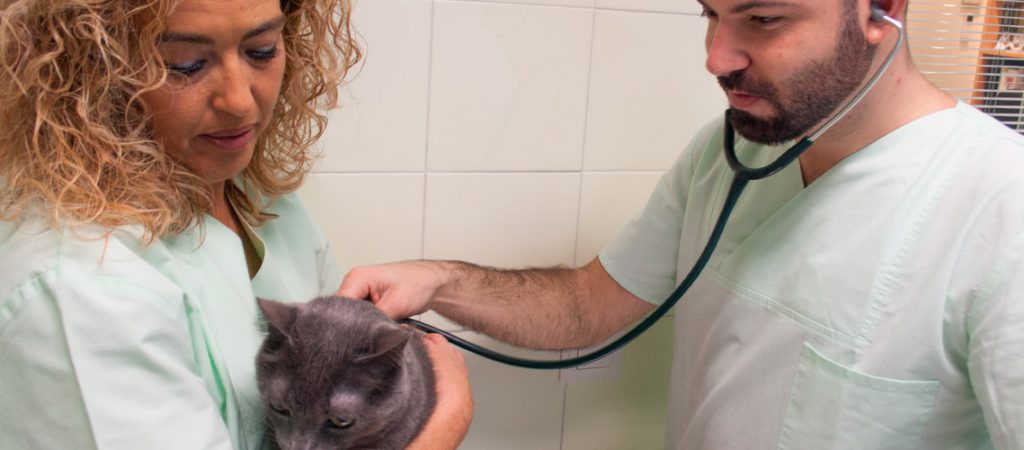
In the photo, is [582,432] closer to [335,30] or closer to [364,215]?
[364,215]

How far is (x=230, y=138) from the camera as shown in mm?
939

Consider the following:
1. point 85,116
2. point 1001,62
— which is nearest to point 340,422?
point 85,116

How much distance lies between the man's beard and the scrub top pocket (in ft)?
1.05

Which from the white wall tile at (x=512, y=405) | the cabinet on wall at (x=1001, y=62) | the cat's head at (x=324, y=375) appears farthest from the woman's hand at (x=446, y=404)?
the cabinet on wall at (x=1001, y=62)

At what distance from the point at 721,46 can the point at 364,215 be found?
72 cm

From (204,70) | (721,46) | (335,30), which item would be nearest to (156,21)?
(204,70)

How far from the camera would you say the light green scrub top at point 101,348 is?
740mm

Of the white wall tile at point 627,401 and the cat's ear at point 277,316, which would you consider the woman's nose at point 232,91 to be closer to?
the cat's ear at point 277,316

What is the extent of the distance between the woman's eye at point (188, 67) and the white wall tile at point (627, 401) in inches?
43.0

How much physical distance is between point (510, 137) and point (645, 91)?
305 mm

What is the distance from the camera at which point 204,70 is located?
875mm

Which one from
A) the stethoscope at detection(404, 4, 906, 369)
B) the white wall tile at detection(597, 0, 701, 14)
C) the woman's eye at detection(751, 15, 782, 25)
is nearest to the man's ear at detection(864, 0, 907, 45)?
the stethoscope at detection(404, 4, 906, 369)

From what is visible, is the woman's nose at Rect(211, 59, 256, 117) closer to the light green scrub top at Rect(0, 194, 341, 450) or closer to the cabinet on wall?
the light green scrub top at Rect(0, 194, 341, 450)

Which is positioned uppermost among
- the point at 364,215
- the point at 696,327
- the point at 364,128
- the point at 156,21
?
the point at 156,21
